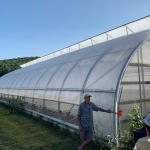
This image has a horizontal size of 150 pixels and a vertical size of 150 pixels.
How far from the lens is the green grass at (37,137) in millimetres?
6061

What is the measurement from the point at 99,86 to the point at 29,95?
7408 mm

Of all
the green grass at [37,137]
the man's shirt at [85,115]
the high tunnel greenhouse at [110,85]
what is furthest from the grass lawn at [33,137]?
the man's shirt at [85,115]

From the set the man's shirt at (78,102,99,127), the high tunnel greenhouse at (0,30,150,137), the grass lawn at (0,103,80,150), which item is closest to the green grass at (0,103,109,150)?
the grass lawn at (0,103,80,150)

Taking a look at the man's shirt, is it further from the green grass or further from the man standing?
the green grass

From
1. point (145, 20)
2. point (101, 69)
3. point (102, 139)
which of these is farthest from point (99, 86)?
point (145, 20)

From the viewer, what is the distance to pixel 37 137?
7.06m

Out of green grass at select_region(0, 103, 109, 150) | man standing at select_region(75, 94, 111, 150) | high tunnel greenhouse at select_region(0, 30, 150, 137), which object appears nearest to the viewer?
man standing at select_region(75, 94, 111, 150)

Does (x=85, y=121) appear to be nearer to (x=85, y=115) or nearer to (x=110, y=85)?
(x=85, y=115)

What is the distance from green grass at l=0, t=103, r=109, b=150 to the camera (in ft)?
Answer: 19.9

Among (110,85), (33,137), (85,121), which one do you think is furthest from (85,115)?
(33,137)

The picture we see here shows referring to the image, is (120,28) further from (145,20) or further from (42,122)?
(42,122)

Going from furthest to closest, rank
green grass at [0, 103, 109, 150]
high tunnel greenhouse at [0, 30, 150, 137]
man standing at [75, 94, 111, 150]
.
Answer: green grass at [0, 103, 109, 150], high tunnel greenhouse at [0, 30, 150, 137], man standing at [75, 94, 111, 150]

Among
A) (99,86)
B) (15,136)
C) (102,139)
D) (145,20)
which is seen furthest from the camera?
(145,20)

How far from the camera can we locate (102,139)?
5.64 m
